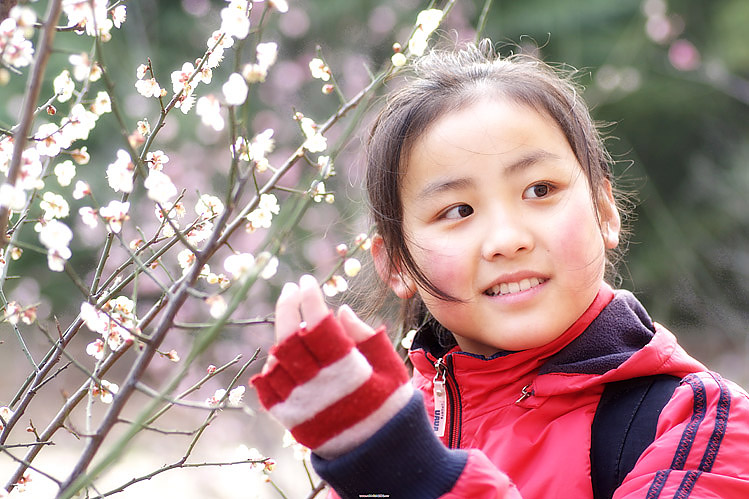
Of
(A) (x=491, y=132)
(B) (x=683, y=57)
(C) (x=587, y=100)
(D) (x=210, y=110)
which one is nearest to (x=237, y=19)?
(D) (x=210, y=110)

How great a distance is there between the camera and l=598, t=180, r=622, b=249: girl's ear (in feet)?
4.46

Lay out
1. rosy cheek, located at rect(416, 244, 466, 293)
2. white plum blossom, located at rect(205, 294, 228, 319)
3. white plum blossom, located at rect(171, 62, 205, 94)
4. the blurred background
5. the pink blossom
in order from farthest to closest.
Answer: the pink blossom
the blurred background
rosy cheek, located at rect(416, 244, 466, 293)
white plum blossom, located at rect(171, 62, 205, 94)
white plum blossom, located at rect(205, 294, 228, 319)

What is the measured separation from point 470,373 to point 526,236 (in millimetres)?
229

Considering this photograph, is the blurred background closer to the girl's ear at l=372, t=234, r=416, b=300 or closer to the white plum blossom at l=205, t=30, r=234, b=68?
the girl's ear at l=372, t=234, r=416, b=300

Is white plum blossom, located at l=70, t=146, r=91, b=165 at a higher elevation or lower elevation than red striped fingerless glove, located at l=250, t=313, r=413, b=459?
higher

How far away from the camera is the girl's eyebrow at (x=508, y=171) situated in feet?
3.84

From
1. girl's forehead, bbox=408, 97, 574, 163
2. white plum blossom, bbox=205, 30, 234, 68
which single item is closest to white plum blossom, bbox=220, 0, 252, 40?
white plum blossom, bbox=205, 30, 234, 68

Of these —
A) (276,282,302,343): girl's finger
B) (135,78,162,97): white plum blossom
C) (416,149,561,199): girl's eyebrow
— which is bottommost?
→ (276,282,302,343): girl's finger

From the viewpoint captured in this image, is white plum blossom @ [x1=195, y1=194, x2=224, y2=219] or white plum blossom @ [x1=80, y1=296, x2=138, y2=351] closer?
white plum blossom @ [x1=80, y1=296, x2=138, y2=351]

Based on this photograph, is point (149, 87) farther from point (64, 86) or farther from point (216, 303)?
point (216, 303)

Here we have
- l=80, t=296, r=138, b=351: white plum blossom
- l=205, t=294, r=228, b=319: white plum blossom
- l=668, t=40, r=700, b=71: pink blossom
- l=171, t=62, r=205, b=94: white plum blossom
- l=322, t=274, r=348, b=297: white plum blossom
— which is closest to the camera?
l=205, t=294, r=228, b=319: white plum blossom

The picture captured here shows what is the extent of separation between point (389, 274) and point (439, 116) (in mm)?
291

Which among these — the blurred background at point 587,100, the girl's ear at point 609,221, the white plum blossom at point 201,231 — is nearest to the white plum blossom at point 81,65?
the white plum blossom at point 201,231

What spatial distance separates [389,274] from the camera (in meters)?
1.41
